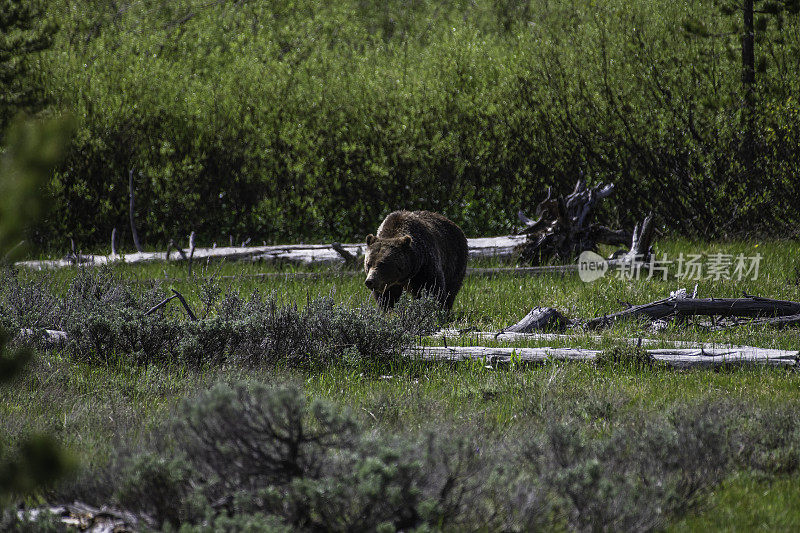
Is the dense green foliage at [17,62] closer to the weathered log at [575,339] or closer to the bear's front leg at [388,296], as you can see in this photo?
the bear's front leg at [388,296]

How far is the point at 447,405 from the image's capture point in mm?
5121

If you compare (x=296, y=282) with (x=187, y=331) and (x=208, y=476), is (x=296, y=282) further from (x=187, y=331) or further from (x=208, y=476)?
(x=208, y=476)

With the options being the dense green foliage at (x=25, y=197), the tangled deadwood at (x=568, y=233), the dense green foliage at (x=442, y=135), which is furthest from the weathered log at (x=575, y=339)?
the dense green foliage at (x=442, y=135)

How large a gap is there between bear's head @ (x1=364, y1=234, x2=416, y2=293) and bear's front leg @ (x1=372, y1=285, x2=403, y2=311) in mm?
206

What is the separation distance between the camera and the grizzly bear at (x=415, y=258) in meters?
7.71

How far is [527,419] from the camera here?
477cm

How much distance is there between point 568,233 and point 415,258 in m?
4.17

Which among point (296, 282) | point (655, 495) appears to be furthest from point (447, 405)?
point (296, 282)

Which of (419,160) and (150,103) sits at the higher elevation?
(150,103)

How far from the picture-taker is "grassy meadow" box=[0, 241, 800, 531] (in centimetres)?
329

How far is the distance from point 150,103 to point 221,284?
6290 mm

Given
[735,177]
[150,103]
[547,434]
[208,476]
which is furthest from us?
[150,103]

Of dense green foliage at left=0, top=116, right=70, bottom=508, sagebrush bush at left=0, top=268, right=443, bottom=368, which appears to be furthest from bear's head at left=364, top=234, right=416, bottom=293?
dense green foliage at left=0, top=116, right=70, bottom=508

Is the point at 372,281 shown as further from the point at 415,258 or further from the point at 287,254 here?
the point at 287,254
